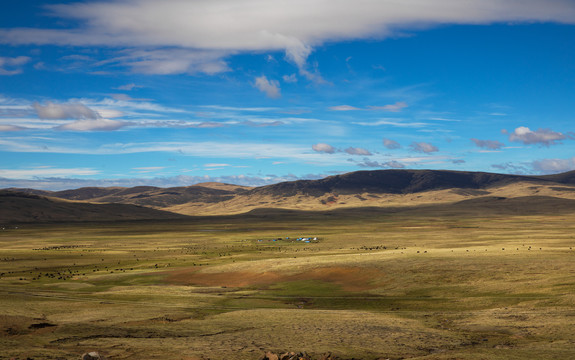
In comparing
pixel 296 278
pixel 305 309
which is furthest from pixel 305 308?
pixel 296 278

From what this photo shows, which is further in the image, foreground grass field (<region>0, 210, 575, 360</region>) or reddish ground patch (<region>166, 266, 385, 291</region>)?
reddish ground patch (<region>166, 266, 385, 291</region>)

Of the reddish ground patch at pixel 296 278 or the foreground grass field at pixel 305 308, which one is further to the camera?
the reddish ground patch at pixel 296 278

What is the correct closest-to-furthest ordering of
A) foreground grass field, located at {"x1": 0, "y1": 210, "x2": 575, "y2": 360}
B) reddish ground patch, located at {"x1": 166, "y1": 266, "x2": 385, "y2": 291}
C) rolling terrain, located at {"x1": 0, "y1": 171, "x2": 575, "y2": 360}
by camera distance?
1. rolling terrain, located at {"x1": 0, "y1": 171, "x2": 575, "y2": 360}
2. foreground grass field, located at {"x1": 0, "y1": 210, "x2": 575, "y2": 360}
3. reddish ground patch, located at {"x1": 166, "y1": 266, "x2": 385, "y2": 291}

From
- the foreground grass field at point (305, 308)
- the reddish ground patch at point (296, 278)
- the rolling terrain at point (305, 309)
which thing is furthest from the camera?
the reddish ground patch at point (296, 278)

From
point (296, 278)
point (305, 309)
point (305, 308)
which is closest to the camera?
point (305, 309)

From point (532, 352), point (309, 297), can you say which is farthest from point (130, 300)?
point (532, 352)

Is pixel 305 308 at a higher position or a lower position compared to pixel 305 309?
lower

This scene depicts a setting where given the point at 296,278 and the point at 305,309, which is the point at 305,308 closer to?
the point at 305,309

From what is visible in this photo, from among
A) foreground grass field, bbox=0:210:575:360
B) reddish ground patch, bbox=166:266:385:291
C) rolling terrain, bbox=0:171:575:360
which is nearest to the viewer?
rolling terrain, bbox=0:171:575:360

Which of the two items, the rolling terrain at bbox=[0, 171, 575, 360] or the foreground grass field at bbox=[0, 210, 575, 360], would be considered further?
the foreground grass field at bbox=[0, 210, 575, 360]
